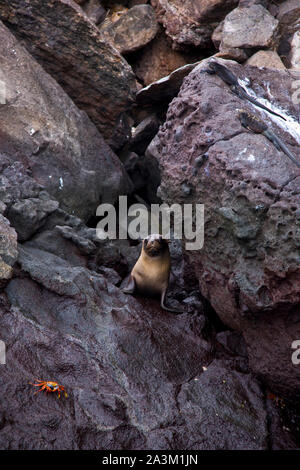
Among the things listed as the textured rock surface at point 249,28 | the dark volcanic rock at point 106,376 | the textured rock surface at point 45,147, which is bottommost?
the dark volcanic rock at point 106,376

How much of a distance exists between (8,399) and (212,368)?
65.1 inches

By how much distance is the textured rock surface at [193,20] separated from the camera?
7623 mm

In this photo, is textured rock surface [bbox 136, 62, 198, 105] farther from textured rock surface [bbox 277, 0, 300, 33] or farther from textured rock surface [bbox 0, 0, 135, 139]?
textured rock surface [bbox 277, 0, 300, 33]

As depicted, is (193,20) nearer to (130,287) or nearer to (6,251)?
(130,287)

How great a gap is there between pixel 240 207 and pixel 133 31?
221 inches

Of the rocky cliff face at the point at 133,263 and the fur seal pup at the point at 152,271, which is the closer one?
the rocky cliff face at the point at 133,263

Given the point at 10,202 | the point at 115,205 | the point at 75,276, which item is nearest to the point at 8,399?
the point at 75,276

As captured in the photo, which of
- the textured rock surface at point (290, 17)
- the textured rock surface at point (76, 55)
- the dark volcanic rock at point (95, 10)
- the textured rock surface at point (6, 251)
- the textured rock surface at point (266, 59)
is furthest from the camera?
the dark volcanic rock at point (95, 10)

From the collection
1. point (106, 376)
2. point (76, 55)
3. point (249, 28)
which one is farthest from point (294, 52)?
point (106, 376)

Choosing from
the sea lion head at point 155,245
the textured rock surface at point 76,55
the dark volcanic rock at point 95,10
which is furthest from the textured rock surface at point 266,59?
the sea lion head at point 155,245

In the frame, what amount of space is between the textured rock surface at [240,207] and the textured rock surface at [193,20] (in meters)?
3.83

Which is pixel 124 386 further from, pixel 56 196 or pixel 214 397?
pixel 56 196

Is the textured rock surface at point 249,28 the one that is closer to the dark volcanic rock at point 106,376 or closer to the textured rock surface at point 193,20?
the textured rock surface at point 193,20
